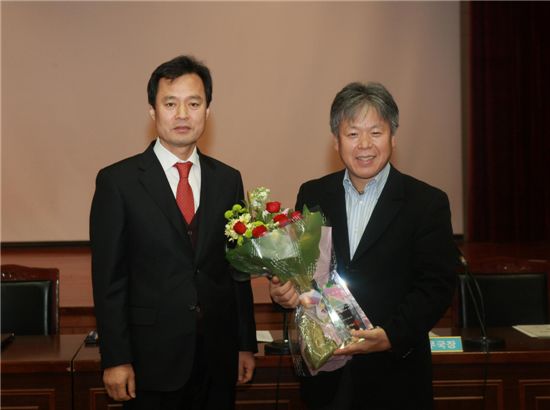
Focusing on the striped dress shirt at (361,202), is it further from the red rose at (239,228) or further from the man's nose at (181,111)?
the man's nose at (181,111)

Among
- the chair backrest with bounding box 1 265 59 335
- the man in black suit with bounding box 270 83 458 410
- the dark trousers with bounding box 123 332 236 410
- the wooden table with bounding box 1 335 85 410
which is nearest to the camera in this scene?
the man in black suit with bounding box 270 83 458 410

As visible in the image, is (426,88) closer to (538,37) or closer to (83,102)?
(538,37)

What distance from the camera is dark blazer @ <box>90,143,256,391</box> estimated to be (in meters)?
1.77

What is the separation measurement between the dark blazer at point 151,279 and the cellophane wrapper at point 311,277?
23cm

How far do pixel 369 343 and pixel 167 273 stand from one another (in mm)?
565

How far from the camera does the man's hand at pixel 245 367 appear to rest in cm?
199

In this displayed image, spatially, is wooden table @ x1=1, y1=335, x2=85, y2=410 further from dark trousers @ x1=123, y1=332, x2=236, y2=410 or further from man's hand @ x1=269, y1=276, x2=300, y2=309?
man's hand @ x1=269, y1=276, x2=300, y2=309

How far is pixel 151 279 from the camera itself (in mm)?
1811

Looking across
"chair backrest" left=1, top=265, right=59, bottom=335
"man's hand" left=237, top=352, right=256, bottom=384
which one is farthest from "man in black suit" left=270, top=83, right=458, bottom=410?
"chair backrest" left=1, top=265, right=59, bottom=335

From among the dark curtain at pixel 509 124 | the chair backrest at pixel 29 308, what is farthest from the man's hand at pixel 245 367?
the dark curtain at pixel 509 124

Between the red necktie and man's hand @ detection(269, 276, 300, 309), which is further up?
the red necktie

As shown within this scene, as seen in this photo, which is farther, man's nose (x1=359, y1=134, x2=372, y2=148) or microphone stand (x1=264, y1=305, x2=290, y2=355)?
microphone stand (x1=264, y1=305, x2=290, y2=355)

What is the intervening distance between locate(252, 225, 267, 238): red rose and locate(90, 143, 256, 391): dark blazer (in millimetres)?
336

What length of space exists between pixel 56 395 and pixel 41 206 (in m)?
4.22
